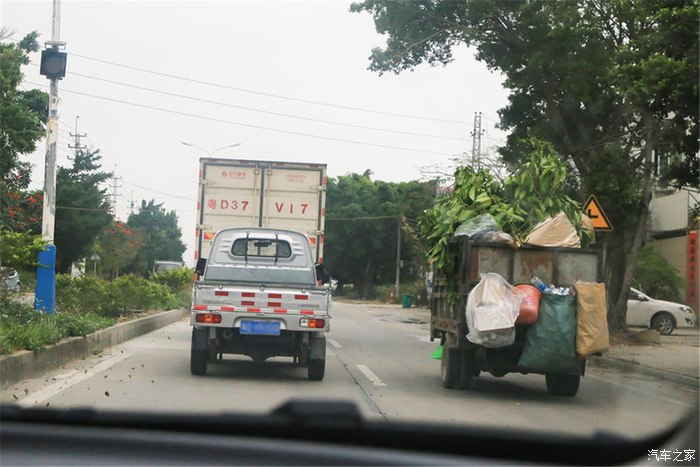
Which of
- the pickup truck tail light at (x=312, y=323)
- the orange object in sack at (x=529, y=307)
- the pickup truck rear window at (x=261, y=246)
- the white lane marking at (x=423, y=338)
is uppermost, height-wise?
the pickup truck rear window at (x=261, y=246)

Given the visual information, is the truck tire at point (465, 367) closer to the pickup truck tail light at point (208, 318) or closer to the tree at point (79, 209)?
the pickup truck tail light at point (208, 318)

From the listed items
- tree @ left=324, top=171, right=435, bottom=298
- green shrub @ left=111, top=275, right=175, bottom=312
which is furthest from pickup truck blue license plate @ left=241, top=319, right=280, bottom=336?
tree @ left=324, top=171, right=435, bottom=298

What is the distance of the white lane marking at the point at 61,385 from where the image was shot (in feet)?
26.9

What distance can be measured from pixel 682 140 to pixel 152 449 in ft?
40.3

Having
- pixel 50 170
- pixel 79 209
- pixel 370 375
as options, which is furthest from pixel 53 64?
pixel 79 209

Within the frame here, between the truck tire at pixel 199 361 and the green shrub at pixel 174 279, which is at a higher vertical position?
the green shrub at pixel 174 279

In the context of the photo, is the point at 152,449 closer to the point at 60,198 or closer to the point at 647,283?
the point at 647,283

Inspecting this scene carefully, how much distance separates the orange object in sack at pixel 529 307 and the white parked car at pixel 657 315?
17441 mm

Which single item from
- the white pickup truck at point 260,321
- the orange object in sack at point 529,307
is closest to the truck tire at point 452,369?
the orange object in sack at point 529,307

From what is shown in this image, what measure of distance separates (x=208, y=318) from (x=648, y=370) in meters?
7.79

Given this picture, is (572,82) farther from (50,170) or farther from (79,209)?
(79,209)

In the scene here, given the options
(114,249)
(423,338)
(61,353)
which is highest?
(114,249)

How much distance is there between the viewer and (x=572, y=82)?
18.7m

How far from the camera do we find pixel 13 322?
11.4 metres
